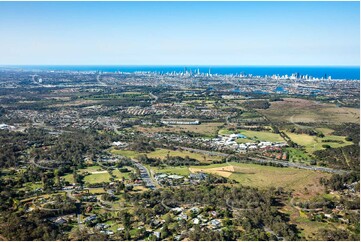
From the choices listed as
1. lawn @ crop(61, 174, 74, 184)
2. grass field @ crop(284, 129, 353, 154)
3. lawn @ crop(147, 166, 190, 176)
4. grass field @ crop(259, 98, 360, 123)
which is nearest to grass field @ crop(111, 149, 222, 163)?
lawn @ crop(147, 166, 190, 176)

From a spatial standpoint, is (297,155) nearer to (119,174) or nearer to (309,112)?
(119,174)

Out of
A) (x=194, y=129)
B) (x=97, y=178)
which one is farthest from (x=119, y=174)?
(x=194, y=129)

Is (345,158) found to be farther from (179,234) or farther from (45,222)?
(45,222)

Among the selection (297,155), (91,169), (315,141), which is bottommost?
(91,169)

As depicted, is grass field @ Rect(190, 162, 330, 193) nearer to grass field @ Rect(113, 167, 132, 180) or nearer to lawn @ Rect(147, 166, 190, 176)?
lawn @ Rect(147, 166, 190, 176)

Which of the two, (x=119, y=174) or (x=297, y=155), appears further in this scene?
(x=297, y=155)

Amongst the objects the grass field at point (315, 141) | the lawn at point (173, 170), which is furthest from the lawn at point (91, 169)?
the grass field at point (315, 141)
